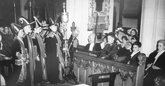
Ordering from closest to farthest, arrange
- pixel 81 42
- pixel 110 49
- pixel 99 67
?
pixel 99 67 → pixel 110 49 → pixel 81 42

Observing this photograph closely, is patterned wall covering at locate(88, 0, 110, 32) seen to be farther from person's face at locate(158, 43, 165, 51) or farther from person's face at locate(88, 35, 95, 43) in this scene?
person's face at locate(158, 43, 165, 51)

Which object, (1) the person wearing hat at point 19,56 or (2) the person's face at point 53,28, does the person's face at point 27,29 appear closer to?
(1) the person wearing hat at point 19,56

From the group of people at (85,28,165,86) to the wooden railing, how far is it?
27cm

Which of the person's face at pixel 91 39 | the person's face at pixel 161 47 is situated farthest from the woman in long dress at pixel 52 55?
the person's face at pixel 161 47

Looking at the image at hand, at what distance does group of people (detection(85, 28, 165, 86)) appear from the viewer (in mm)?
4836

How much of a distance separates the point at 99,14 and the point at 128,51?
1712 millimetres

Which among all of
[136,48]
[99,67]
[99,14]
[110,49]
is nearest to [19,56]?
[99,67]

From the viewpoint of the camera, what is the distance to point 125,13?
593 cm

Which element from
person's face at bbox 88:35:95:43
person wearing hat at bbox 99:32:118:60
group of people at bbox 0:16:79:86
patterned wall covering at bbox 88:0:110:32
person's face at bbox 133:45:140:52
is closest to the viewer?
person's face at bbox 133:45:140:52

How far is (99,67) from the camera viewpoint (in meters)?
4.83

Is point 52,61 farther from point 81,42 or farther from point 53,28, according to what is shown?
point 81,42

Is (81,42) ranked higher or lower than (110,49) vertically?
higher

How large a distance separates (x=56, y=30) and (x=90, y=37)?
96cm

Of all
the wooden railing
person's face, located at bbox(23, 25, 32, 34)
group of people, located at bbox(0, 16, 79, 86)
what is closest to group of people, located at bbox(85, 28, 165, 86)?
the wooden railing
